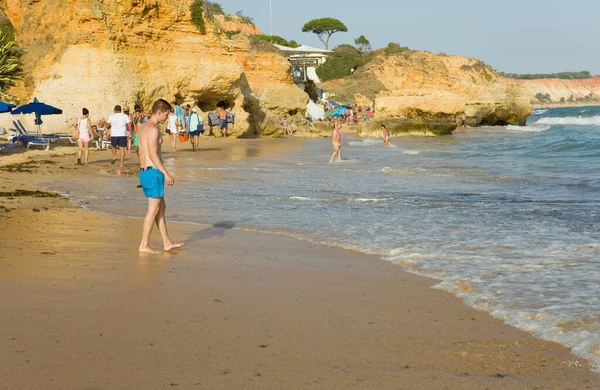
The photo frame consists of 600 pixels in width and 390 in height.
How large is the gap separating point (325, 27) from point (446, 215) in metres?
92.8

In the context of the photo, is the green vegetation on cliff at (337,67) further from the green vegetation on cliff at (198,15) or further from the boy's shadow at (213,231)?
the boy's shadow at (213,231)

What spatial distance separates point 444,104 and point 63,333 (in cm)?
3832

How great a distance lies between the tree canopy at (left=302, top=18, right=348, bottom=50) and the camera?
3895 inches

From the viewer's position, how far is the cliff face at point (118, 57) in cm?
2356

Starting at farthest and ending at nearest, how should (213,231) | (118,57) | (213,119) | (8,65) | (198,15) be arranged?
1. (213,119)
2. (198,15)
3. (118,57)
4. (8,65)
5. (213,231)

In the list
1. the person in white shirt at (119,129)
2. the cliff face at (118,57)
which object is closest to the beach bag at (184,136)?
the cliff face at (118,57)

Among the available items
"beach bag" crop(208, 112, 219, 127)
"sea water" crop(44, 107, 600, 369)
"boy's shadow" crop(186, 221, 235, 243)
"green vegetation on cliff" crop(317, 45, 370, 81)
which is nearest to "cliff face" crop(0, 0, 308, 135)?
"beach bag" crop(208, 112, 219, 127)

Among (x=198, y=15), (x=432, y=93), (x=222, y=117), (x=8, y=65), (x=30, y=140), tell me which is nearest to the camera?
(x=30, y=140)

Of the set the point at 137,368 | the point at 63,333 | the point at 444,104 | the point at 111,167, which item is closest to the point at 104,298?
the point at 63,333

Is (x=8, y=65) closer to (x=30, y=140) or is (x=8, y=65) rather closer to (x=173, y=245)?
(x=30, y=140)

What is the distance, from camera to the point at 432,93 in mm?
40531

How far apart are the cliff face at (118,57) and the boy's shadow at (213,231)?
15.8m

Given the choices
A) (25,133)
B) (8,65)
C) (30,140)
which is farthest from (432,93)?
(30,140)

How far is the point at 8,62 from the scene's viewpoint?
2431 centimetres
